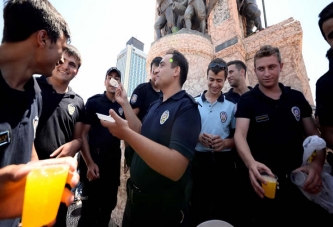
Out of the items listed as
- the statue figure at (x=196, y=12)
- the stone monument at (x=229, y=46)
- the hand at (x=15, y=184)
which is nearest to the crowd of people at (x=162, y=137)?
the hand at (x=15, y=184)

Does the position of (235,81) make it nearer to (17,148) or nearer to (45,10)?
(45,10)

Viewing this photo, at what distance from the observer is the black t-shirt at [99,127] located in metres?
2.17

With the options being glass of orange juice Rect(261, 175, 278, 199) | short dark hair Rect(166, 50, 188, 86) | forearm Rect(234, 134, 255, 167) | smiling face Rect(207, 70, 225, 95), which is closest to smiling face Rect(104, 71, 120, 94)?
short dark hair Rect(166, 50, 188, 86)

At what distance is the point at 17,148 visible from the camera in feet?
2.94

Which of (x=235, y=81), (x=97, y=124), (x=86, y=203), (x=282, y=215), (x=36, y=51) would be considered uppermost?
(x=235, y=81)

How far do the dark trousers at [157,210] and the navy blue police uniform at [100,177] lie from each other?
1.04m

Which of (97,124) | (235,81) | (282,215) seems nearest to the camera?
(282,215)

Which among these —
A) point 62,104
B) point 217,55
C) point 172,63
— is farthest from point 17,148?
point 217,55

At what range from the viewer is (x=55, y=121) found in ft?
5.42

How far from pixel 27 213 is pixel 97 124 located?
5.76 feet

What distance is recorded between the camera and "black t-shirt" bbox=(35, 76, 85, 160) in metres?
1.57

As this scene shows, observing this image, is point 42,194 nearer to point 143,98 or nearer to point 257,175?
point 257,175

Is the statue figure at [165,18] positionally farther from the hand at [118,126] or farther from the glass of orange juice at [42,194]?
the glass of orange juice at [42,194]

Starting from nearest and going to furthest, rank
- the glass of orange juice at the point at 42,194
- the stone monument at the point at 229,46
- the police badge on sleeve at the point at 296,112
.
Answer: the glass of orange juice at the point at 42,194
the police badge on sleeve at the point at 296,112
the stone monument at the point at 229,46
